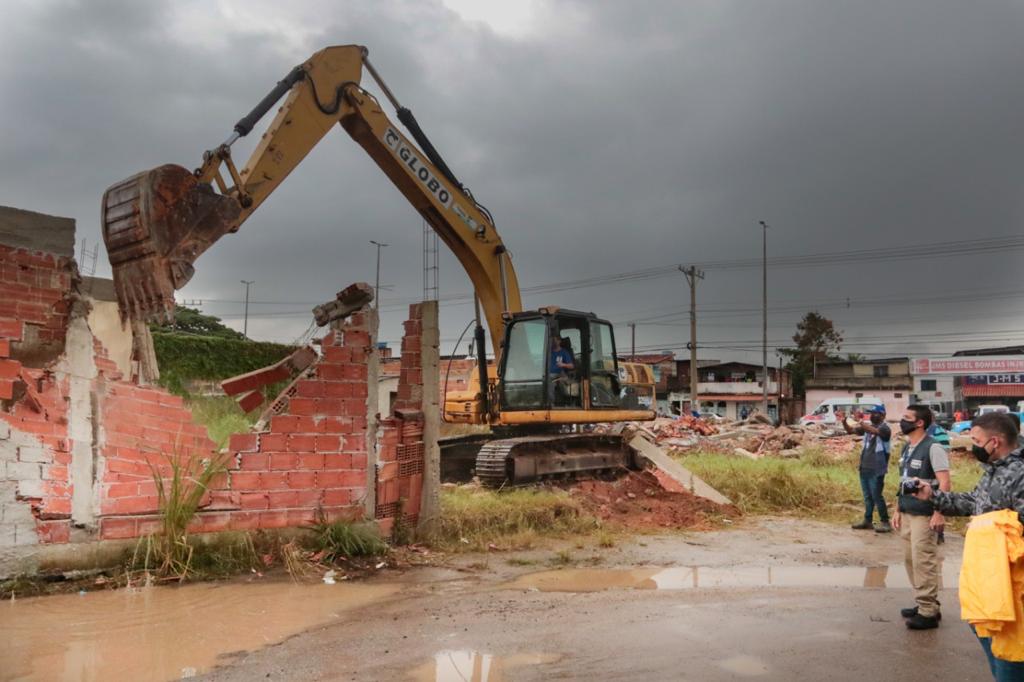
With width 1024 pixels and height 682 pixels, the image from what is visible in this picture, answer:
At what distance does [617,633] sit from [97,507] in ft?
12.1

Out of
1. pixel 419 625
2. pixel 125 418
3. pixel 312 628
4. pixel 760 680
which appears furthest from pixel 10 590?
pixel 760 680

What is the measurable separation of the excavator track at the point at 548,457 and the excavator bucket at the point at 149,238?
5035mm

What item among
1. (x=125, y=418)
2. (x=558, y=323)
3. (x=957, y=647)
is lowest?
(x=957, y=647)

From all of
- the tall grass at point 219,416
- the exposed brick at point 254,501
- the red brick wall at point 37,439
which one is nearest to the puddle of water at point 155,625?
the red brick wall at point 37,439

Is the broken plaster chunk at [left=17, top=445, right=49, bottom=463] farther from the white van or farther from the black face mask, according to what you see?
the white van

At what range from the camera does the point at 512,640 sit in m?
4.62

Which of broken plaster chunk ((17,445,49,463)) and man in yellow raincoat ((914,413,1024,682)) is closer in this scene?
man in yellow raincoat ((914,413,1024,682))

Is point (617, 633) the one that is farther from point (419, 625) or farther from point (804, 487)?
point (804, 487)

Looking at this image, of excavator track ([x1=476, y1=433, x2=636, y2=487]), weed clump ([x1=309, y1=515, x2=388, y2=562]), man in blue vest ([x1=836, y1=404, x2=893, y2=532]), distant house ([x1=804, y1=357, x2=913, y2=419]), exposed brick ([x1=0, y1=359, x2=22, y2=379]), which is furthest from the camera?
distant house ([x1=804, y1=357, x2=913, y2=419])

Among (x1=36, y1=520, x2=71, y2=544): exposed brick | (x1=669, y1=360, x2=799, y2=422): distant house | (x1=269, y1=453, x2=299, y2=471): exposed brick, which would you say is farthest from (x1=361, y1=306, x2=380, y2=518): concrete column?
(x1=669, y1=360, x2=799, y2=422): distant house

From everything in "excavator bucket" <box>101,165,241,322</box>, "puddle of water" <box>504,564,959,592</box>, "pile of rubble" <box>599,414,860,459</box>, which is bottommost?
"puddle of water" <box>504,564,959,592</box>

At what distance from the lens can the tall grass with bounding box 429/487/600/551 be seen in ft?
24.4

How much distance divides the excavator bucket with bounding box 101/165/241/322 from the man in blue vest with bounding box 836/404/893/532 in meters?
7.37

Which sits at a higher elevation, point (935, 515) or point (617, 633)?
point (935, 515)
